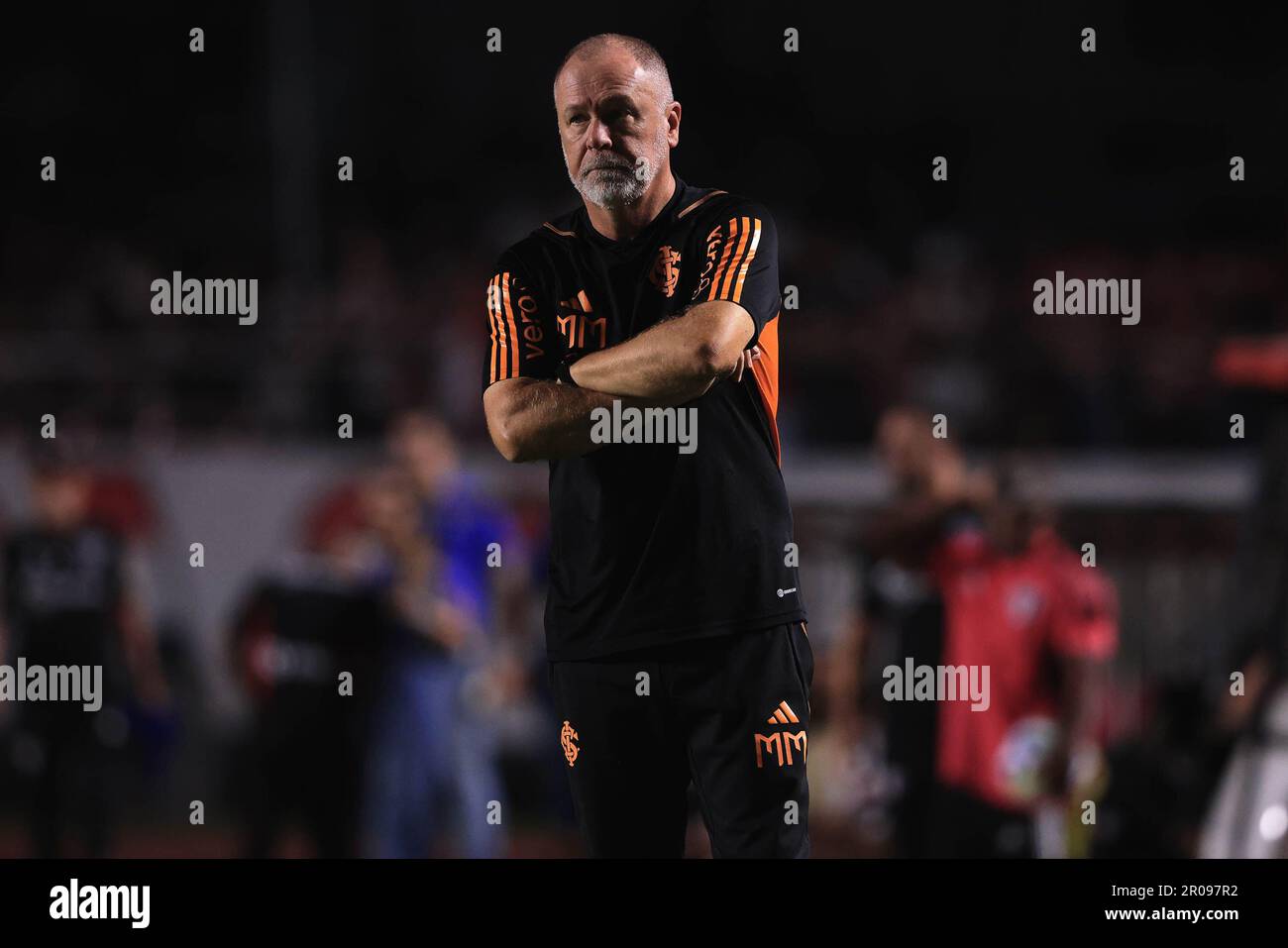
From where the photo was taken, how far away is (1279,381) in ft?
19.0

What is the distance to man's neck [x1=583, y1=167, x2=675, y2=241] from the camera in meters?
3.40

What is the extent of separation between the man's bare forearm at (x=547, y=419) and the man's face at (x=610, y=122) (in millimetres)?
412

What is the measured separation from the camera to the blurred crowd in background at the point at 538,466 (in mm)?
7082

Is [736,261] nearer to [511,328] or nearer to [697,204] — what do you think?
[697,204]

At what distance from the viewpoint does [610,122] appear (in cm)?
327

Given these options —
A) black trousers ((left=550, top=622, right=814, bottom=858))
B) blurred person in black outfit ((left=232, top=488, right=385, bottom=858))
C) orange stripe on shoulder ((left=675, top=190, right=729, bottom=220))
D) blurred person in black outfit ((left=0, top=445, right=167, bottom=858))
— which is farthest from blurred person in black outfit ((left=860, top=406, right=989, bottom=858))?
orange stripe on shoulder ((left=675, top=190, right=729, bottom=220))

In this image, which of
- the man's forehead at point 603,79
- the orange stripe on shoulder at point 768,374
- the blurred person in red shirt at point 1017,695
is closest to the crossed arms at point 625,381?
the orange stripe on shoulder at point 768,374

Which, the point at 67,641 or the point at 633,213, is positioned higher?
the point at 633,213

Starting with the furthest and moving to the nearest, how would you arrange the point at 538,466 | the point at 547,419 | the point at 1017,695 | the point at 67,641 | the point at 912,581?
1. the point at 538,466
2. the point at 67,641
3. the point at 912,581
4. the point at 1017,695
5. the point at 547,419

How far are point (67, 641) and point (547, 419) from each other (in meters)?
5.43

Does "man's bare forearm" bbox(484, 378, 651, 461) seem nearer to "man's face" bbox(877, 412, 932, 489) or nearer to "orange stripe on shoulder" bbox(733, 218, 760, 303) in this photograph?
"orange stripe on shoulder" bbox(733, 218, 760, 303)

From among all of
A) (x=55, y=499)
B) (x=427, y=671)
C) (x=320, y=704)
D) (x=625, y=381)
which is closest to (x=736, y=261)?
(x=625, y=381)

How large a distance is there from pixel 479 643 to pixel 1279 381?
436 centimetres
